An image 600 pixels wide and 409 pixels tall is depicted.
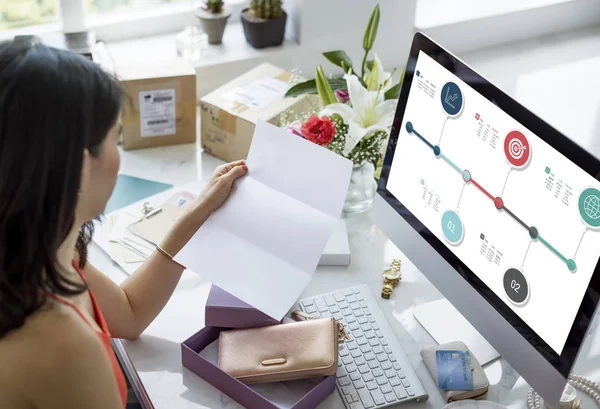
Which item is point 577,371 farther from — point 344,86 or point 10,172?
point 10,172

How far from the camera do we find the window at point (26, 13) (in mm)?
2021

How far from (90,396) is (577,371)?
31.4 inches

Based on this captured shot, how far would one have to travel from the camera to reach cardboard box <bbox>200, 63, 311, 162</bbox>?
68.1 inches

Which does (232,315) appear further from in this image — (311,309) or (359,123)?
(359,123)

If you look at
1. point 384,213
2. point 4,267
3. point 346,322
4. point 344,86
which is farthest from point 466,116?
point 4,267

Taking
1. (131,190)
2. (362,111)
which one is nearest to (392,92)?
(362,111)

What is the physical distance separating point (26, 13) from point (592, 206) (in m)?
1.62

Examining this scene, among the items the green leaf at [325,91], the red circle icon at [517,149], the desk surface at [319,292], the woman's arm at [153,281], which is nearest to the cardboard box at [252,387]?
the desk surface at [319,292]

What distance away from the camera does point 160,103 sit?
1.76 metres

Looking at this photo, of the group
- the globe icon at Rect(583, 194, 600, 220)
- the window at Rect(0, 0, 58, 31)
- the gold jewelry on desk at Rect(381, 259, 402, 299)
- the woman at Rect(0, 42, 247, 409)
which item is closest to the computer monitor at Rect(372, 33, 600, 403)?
the globe icon at Rect(583, 194, 600, 220)

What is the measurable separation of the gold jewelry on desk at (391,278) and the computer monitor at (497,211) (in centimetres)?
11

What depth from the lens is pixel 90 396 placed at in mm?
958

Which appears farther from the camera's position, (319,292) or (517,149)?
(319,292)

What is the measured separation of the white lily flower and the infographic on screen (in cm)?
19
